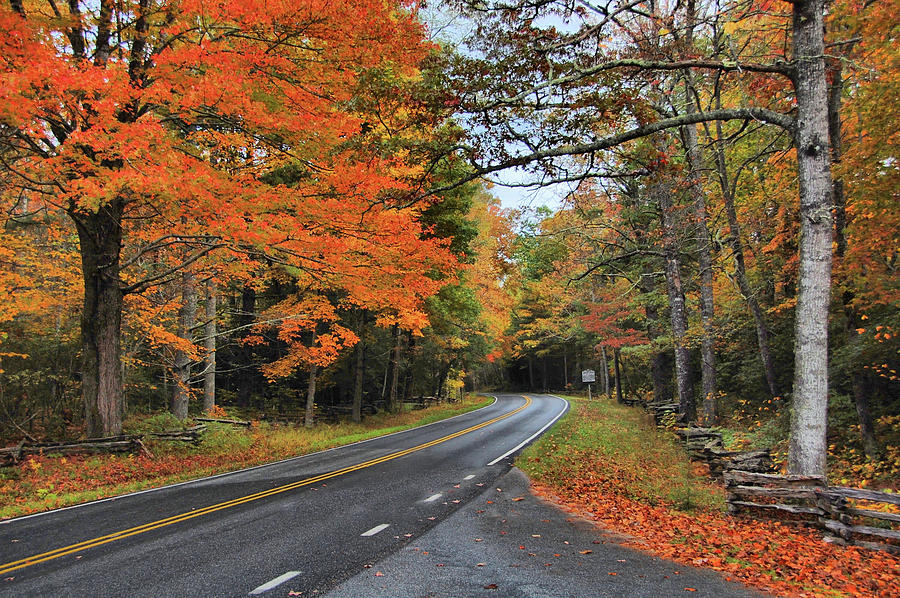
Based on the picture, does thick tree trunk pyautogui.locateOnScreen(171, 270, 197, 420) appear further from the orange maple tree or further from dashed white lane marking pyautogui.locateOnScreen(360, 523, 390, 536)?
dashed white lane marking pyautogui.locateOnScreen(360, 523, 390, 536)

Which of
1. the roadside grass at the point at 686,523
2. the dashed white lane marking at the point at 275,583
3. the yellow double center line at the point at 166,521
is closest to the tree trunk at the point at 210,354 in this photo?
the yellow double center line at the point at 166,521

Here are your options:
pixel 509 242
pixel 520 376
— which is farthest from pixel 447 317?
pixel 520 376

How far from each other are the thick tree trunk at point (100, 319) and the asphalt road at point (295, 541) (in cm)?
394

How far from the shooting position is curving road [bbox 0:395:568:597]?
4.96 meters

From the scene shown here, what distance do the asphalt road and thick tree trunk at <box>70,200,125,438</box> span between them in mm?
3937

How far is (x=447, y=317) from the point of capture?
25.2m

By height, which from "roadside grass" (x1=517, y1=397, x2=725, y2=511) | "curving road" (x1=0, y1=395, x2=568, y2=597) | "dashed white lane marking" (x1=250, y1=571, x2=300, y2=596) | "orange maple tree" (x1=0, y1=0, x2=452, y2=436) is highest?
"orange maple tree" (x1=0, y1=0, x2=452, y2=436)

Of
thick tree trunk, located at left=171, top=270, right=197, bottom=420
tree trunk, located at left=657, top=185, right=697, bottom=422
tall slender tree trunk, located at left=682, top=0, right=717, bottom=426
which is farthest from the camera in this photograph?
thick tree trunk, located at left=171, top=270, right=197, bottom=420

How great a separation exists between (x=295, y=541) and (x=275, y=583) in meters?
1.28

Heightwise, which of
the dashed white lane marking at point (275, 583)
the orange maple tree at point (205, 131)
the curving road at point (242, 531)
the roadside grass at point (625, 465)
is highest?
the orange maple tree at point (205, 131)

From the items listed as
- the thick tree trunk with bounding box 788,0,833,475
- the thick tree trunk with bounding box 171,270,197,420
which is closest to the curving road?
the thick tree trunk with bounding box 788,0,833,475

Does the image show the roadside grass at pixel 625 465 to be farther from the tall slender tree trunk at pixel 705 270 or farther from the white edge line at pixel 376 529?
the white edge line at pixel 376 529

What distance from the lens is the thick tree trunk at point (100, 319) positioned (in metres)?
11.5

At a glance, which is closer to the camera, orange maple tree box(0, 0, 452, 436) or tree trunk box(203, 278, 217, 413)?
orange maple tree box(0, 0, 452, 436)
